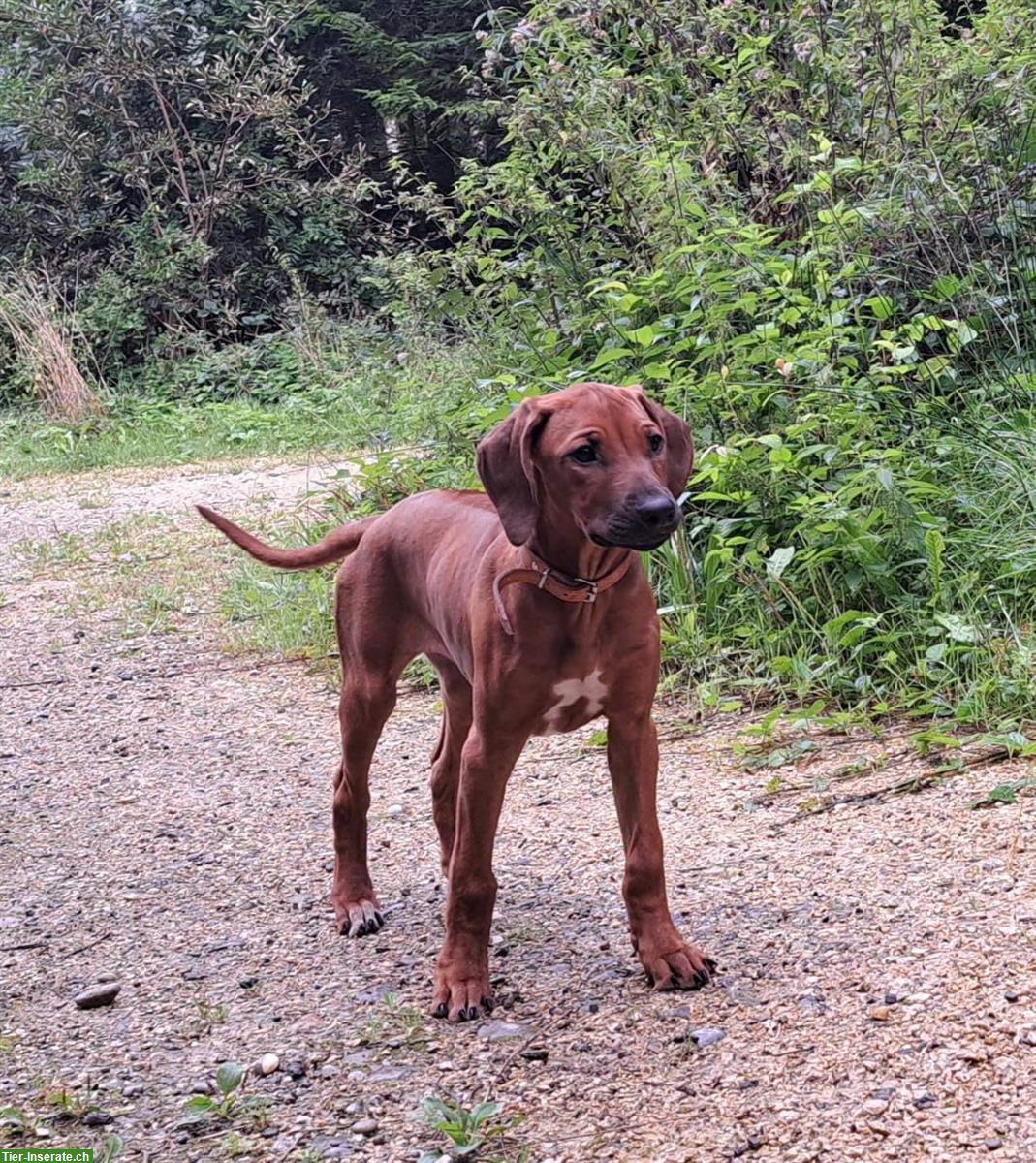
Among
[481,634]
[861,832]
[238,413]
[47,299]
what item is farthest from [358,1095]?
[47,299]

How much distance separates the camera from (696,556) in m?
5.77

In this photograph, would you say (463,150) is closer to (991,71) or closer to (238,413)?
(238,413)

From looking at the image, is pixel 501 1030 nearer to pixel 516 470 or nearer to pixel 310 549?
pixel 516 470

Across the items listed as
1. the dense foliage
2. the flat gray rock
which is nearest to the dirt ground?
the flat gray rock

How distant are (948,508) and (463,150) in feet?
46.1

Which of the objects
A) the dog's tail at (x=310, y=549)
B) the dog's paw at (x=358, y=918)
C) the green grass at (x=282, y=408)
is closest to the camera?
the dog's paw at (x=358, y=918)

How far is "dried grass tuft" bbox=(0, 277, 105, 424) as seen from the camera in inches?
582

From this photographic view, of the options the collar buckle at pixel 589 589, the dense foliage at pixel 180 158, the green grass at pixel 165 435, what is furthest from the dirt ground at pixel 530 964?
the dense foliage at pixel 180 158

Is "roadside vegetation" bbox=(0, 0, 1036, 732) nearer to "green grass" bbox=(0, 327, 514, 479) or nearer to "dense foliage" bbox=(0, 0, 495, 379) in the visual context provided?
"green grass" bbox=(0, 327, 514, 479)

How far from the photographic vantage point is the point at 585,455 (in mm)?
2910

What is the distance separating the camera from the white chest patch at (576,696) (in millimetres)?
3016

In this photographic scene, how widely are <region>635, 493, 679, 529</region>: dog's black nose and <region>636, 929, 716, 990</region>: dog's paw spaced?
936mm

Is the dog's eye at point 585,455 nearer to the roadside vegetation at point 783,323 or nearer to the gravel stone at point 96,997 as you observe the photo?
the gravel stone at point 96,997

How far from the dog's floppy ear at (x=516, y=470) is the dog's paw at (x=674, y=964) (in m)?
0.94
